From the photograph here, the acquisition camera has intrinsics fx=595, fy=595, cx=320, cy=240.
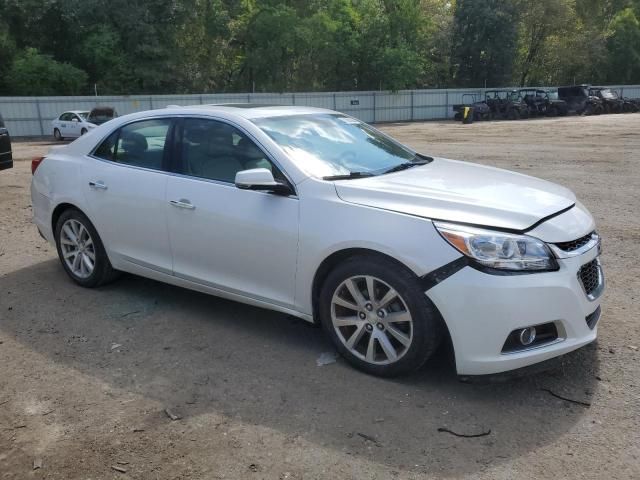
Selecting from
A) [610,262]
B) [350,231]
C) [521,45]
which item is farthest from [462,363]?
[521,45]

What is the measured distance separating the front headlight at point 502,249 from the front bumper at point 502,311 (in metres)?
0.06

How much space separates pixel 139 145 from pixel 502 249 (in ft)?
10.2

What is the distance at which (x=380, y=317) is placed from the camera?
11.7 ft

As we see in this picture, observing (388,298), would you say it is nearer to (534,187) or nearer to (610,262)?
(534,187)

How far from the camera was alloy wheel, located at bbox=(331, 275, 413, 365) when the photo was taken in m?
3.48

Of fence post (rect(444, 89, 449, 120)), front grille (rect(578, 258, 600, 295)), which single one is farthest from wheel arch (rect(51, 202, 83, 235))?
fence post (rect(444, 89, 449, 120))

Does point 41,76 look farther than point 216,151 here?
Yes

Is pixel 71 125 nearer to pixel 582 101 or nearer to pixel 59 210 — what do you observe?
pixel 59 210

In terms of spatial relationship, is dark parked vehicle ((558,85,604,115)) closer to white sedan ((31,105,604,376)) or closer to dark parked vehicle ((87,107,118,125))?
dark parked vehicle ((87,107,118,125))

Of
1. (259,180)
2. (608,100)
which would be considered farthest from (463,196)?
(608,100)

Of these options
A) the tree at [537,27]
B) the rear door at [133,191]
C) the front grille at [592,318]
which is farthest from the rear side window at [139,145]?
the tree at [537,27]

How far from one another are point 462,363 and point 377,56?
4249 centimetres

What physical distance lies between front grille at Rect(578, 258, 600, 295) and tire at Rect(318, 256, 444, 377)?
0.86 metres

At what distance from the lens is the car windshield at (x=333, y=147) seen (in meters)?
4.07
